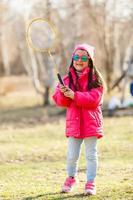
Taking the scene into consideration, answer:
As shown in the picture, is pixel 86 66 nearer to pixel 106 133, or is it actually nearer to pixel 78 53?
pixel 78 53

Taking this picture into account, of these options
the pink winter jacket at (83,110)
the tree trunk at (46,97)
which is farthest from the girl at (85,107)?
the tree trunk at (46,97)

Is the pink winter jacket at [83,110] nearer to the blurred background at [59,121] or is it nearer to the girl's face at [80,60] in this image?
the girl's face at [80,60]

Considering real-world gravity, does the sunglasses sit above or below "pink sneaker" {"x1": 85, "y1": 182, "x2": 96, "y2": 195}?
above

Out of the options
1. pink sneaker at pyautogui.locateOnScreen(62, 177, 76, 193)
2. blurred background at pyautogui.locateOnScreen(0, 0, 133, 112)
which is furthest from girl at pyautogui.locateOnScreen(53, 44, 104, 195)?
blurred background at pyautogui.locateOnScreen(0, 0, 133, 112)

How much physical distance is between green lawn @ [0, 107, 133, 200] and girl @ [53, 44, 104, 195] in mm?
460

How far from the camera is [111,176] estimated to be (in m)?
8.12

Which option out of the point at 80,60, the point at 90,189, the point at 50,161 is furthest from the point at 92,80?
the point at 50,161

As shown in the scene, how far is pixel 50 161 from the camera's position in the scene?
10203mm

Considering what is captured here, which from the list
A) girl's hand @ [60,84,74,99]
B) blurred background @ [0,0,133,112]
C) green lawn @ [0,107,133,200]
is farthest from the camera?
blurred background @ [0,0,133,112]

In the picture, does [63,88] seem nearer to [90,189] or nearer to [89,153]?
[89,153]

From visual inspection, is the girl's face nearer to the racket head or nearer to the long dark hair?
the long dark hair

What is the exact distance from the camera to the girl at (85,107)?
6441 millimetres

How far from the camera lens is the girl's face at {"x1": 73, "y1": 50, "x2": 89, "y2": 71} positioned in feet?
21.3

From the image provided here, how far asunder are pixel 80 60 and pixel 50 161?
158 inches
